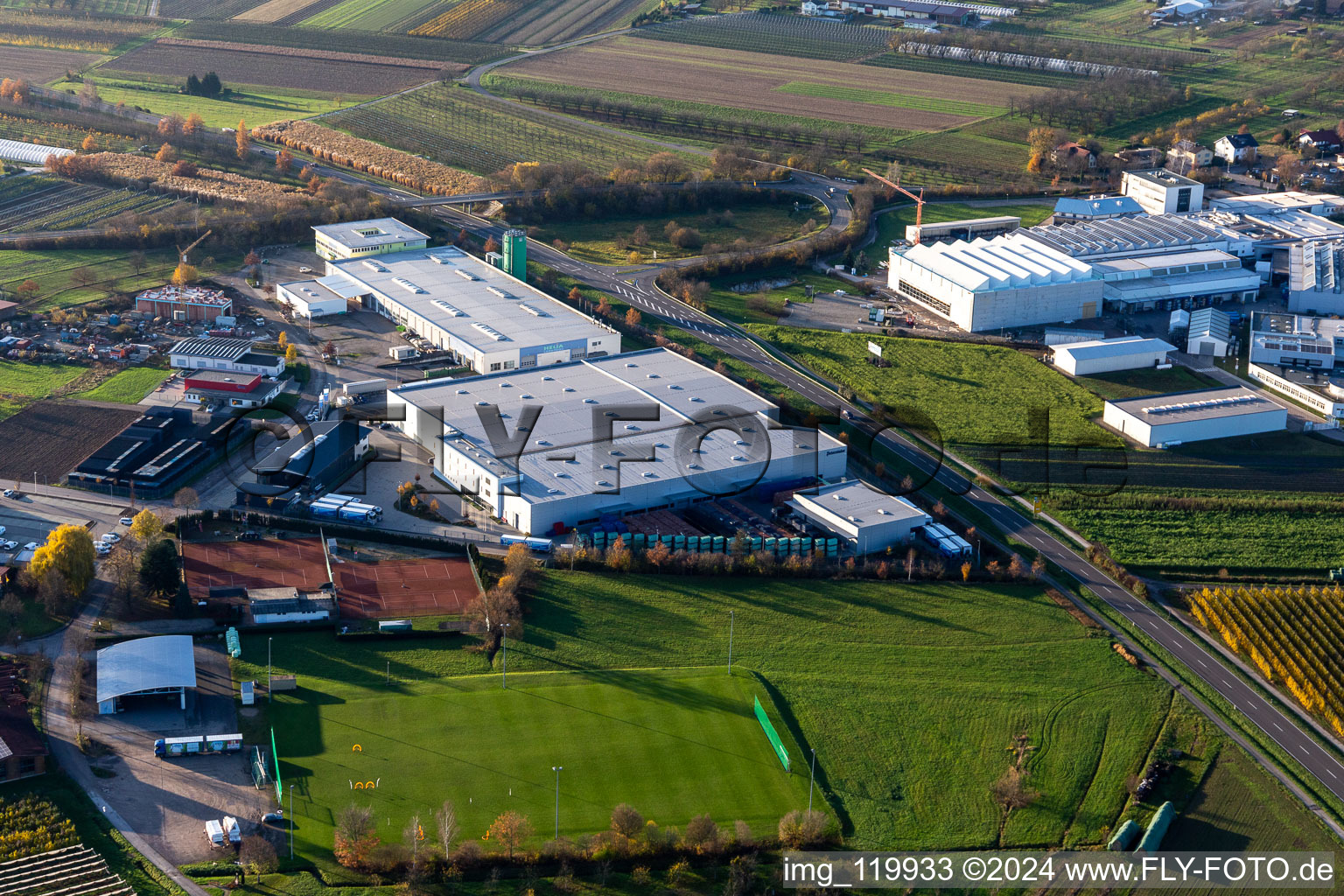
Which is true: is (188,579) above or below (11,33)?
below

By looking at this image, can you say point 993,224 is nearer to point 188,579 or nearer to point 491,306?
point 491,306

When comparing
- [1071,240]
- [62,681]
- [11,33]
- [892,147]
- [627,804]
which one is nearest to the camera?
[627,804]

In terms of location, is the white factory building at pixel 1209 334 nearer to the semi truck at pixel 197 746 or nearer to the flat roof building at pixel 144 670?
the flat roof building at pixel 144 670

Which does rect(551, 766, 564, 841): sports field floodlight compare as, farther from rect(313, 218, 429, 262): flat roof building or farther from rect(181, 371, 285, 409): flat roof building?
rect(313, 218, 429, 262): flat roof building

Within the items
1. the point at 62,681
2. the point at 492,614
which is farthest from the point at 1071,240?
the point at 62,681

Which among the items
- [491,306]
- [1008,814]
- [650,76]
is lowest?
[1008,814]

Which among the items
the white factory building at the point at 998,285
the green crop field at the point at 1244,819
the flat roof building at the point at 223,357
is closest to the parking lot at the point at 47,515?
the flat roof building at the point at 223,357
